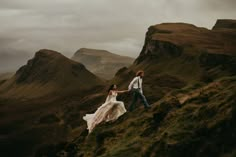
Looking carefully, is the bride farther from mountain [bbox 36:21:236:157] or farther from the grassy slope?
the grassy slope

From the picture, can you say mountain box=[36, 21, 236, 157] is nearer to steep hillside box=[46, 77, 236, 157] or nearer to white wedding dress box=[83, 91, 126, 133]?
steep hillside box=[46, 77, 236, 157]

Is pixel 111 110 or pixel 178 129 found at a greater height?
pixel 111 110

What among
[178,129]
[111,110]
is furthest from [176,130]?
[111,110]

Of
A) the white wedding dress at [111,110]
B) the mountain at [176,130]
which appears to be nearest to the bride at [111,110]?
the white wedding dress at [111,110]

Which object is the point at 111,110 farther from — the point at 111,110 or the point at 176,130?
the point at 176,130

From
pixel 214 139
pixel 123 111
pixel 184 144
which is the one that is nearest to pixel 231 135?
pixel 214 139

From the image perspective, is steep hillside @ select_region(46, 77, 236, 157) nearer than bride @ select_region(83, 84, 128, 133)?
Yes

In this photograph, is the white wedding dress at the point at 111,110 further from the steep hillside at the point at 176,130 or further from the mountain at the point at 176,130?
the steep hillside at the point at 176,130

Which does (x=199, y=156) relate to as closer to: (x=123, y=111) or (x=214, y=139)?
(x=214, y=139)

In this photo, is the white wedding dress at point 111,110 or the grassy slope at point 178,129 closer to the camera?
the grassy slope at point 178,129

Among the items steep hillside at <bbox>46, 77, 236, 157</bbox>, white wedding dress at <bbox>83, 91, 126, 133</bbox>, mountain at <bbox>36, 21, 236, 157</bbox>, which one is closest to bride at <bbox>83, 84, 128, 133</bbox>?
white wedding dress at <bbox>83, 91, 126, 133</bbox>

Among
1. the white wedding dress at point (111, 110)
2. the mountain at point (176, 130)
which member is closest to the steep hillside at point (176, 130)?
the mountain at point (176, 130)

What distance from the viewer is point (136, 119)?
3291 centimetres

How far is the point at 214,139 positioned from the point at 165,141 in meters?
2.95
